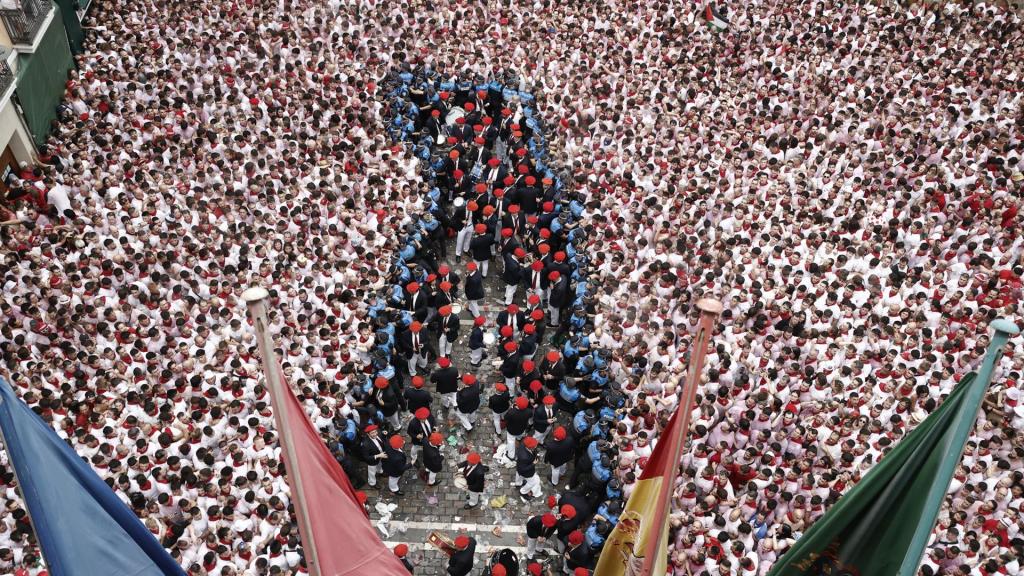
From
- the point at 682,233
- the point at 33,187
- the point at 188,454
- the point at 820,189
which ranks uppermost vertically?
the point at 820,189

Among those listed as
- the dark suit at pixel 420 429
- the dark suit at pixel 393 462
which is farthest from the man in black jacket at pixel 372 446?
the dark suit at pixel 420 429

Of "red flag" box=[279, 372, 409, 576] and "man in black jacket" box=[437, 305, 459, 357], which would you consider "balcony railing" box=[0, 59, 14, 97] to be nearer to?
"man in black jacket" box=[437, 305, 459, 357]

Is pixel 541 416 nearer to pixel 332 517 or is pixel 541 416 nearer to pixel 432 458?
pixel 432 458

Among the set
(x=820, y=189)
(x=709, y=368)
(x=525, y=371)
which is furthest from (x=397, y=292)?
(x=820, y=189)

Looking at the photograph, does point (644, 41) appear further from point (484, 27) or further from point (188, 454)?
point (188, 454)

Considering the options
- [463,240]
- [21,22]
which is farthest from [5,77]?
[463,240]

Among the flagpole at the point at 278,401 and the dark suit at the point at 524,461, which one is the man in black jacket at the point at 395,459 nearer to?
the dark suit at the point at 524,461

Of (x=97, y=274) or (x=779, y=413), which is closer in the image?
(x=779, y=413)
